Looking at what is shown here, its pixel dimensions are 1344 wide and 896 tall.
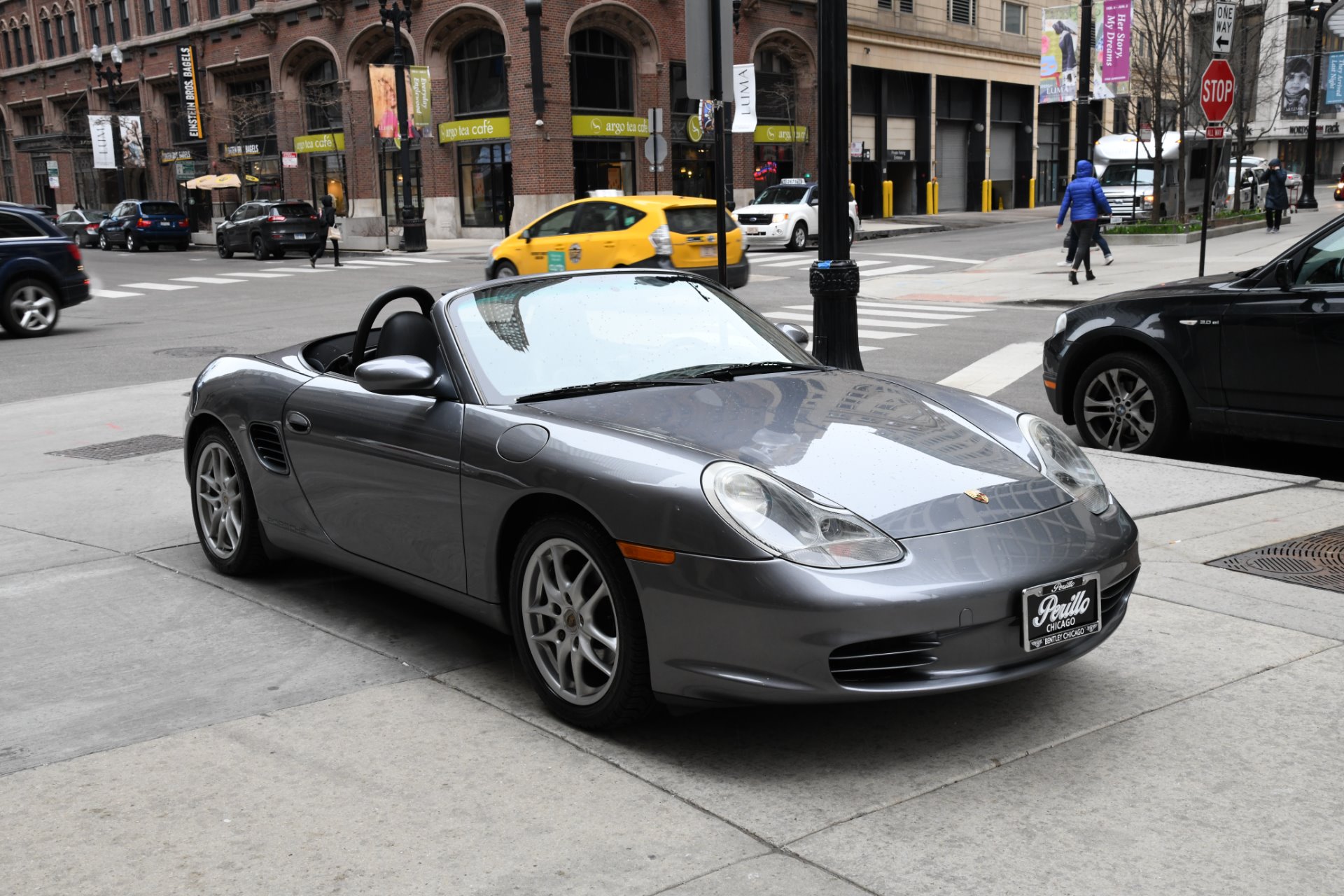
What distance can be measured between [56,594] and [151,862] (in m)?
2.85

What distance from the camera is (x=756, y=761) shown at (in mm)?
3717

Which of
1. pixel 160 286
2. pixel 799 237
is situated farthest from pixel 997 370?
pixel 799 237

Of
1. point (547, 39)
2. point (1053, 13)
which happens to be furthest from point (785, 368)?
point (547, 39)

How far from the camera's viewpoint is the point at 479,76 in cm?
4381

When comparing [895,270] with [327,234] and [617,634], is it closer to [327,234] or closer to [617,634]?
[327,234]

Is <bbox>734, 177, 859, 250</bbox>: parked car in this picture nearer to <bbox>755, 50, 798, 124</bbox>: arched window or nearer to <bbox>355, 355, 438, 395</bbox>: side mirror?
<bbox>755, 50, 798, 124</bbox>: arched window

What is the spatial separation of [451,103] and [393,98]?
180 inches

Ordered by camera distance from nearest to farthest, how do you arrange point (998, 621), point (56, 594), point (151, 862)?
point (151, 862) → point (998, 621) → point (56, 594)

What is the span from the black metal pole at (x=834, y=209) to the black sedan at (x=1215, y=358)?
159cm

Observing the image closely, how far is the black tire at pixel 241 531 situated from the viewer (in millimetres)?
5629

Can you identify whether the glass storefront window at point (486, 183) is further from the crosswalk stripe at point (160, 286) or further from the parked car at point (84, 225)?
the crosswalk stripe at point (160, 286)

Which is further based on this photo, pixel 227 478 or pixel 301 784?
pixel 227 478

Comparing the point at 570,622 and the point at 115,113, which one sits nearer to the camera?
the point at 570,622

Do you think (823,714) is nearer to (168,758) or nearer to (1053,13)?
(168,758)
